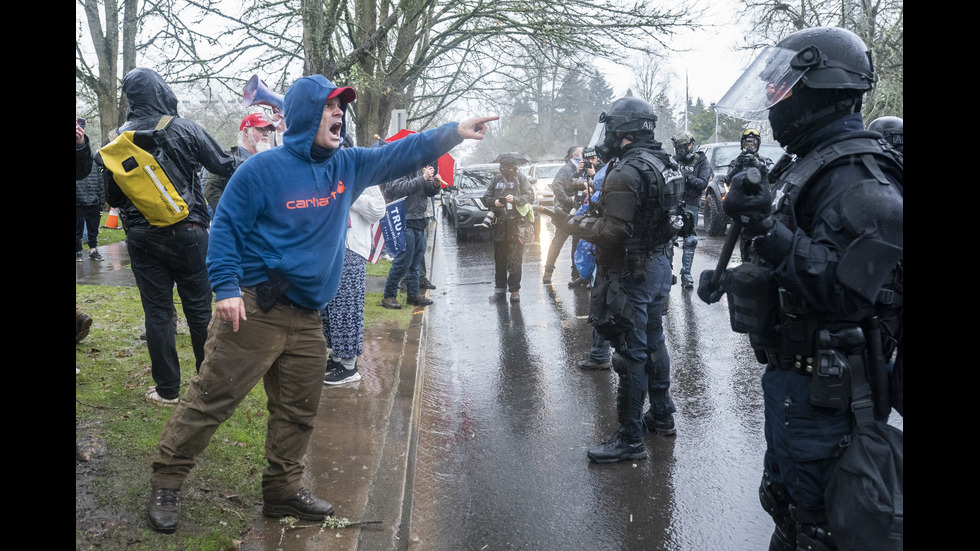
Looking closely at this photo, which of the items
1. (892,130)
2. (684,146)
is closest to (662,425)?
(892,130)

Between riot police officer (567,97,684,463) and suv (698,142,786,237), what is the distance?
1051cm

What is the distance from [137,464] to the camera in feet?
12.2

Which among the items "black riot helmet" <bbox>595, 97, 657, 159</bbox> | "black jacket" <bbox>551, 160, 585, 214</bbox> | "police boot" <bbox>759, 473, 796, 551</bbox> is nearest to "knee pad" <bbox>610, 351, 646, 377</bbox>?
"black riot helmet" <bbox>595, 97, 657, 159</bbox>

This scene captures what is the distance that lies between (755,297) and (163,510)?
2.66m

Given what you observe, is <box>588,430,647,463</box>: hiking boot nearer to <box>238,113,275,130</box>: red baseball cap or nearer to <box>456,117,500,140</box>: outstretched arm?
<box>456,117,500,140</box>: outstretched arm

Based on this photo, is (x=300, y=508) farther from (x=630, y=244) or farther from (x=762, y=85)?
(x=762, y=85)

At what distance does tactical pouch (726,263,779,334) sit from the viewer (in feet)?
8.57

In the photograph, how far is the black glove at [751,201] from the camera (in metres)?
2.40

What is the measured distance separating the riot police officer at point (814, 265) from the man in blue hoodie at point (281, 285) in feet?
4.65

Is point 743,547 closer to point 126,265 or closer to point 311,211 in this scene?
point 311,211

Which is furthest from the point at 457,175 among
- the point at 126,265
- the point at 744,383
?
the point at 744,383
